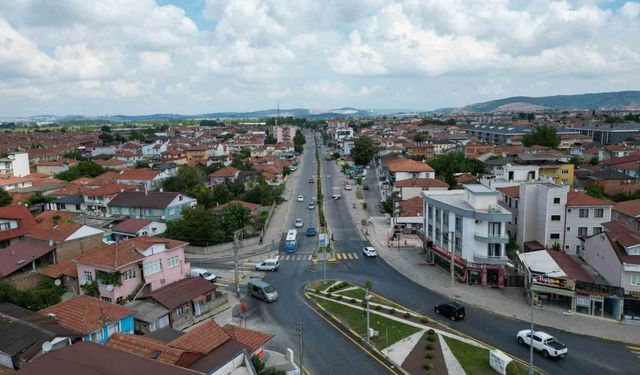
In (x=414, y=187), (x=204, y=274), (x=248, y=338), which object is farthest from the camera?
(x=414, y=187)

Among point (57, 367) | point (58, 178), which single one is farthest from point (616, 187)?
point (58, 178)

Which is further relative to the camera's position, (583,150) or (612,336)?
(583,150)

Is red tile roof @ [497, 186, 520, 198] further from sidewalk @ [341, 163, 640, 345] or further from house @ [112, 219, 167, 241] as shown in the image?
house @ [112, 219, 167, 241]

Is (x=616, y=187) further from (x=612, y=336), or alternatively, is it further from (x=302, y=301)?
(x=302, y=301)

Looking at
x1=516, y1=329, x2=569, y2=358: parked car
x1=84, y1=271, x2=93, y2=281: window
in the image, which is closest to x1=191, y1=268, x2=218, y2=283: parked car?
x1=84, y1=271, x2=93, y2=281: window

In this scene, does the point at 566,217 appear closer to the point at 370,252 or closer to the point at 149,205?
the point at 370,252

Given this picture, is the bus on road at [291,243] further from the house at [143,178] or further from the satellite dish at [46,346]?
the house at [143,178]

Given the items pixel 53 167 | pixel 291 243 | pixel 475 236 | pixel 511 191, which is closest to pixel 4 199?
pixel 291 243
